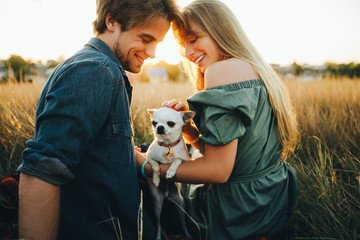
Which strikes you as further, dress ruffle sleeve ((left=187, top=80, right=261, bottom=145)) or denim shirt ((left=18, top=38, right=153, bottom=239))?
dress ruffle sleeve ((left=187, top=80, right=261, bottom=145))

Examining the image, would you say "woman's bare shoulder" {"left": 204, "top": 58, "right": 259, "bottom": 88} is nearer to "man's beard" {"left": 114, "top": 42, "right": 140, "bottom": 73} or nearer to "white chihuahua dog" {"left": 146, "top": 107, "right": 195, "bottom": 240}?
"white chihuahua dog" {"left": 146, "top": 107, "right": 195, "bottom": 240}

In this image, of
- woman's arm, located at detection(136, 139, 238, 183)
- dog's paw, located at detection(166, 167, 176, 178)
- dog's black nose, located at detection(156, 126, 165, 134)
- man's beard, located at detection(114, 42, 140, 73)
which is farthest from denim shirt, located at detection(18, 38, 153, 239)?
dog's black nose, located at detection(156, 126, 165, 134)

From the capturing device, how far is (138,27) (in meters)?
1.69

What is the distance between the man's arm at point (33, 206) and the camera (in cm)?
115

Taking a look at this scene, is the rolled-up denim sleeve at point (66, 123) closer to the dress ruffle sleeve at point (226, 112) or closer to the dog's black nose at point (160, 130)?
the dress ruffle sleeve at point (226, 112)

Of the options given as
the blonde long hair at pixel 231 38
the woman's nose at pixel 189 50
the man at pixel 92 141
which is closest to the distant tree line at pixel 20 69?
the man at pixel 92 141

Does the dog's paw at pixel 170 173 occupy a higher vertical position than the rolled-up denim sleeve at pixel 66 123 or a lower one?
lower

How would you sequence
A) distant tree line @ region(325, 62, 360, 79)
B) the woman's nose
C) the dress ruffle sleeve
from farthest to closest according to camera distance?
distant tree line @ region(325, 62, 360, 79), the woman's nose, the dress ruffle sleeve

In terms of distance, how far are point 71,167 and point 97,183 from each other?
0.25 meters

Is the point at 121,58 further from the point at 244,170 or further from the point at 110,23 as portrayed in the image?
the point at 244,170

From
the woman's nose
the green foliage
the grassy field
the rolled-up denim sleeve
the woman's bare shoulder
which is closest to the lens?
the rolled-up denim sleeve

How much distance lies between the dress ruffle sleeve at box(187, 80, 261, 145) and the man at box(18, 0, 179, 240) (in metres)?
0.52

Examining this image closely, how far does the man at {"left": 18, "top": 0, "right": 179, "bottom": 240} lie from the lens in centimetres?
116

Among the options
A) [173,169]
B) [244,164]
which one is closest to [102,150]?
[173,169]
